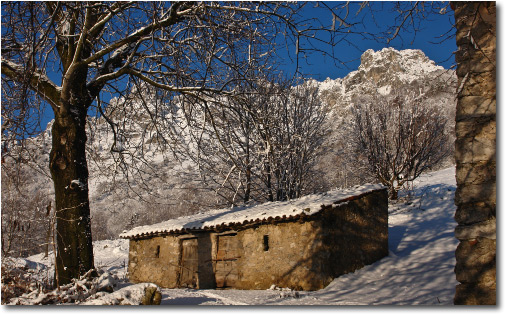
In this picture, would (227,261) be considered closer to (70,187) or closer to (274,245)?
(274,245)

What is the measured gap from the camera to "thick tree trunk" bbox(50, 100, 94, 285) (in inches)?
193

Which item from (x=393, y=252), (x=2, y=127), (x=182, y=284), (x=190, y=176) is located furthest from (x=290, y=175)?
(x=2, y=127)

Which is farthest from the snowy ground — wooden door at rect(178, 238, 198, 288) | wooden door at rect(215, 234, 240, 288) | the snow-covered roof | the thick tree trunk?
wooden door at rect(178, 238, 198, 288)

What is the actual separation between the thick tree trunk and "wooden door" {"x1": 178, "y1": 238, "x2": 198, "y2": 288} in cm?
481

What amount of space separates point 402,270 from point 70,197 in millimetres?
7635

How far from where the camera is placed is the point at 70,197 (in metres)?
5.03

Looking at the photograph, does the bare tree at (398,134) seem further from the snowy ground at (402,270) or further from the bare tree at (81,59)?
the bare tree at (81,59)

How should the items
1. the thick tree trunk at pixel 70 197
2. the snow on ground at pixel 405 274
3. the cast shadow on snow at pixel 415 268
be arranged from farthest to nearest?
the cast shadow on snow at pixel 415 268 → the snow on ground at pixel 405 274 → the thick tree trunk at pixel 70 197

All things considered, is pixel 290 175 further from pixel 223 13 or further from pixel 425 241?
pixel 223 13

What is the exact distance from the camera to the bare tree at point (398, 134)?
15055mm

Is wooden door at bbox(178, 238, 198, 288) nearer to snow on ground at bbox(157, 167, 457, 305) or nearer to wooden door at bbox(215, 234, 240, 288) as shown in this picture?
wooden door at bbox(215, 234, 240, 288)

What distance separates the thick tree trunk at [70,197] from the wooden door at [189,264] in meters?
4.81

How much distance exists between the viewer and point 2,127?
4.60 m

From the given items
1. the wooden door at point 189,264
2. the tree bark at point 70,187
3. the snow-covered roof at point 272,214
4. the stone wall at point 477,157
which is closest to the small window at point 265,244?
the snow-covered roof at point 272,214
